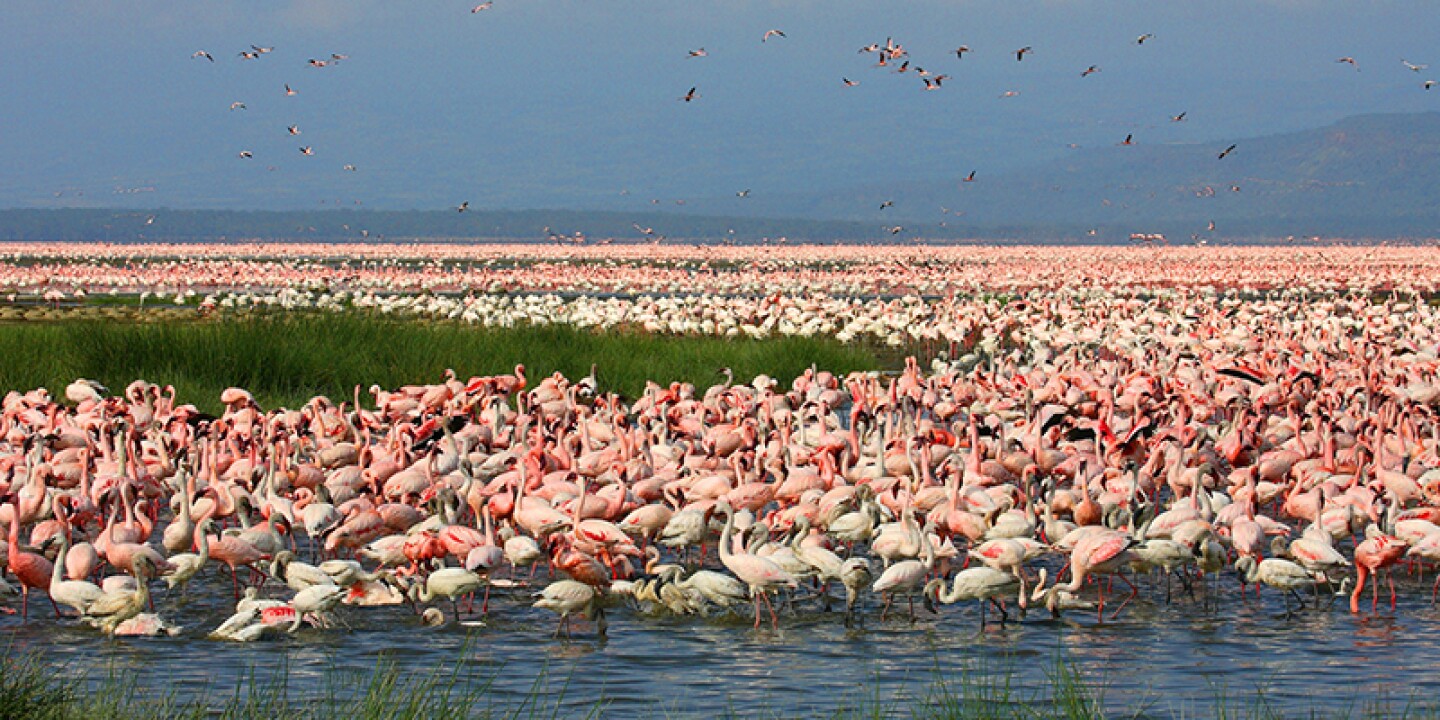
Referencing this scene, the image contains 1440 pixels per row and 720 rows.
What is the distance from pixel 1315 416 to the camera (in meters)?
16.2

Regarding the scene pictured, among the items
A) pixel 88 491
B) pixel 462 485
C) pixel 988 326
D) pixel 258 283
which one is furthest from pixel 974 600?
pixel 258 283

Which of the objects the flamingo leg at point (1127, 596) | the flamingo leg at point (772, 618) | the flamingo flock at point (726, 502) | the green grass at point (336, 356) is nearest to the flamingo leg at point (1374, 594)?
the flamingo flock at point (726, 502)

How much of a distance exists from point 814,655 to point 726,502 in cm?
161

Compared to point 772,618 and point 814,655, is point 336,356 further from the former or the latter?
point 814,655

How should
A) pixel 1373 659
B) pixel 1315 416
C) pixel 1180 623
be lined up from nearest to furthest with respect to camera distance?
1. pixel 1373 659
2. pixel 1180 623
3. pixel 1315 416

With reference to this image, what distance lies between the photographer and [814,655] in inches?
389

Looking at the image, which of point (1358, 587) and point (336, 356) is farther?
point (336, 356)

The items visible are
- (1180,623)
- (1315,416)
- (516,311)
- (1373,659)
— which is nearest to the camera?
(1373,659)

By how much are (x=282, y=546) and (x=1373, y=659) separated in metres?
6.25

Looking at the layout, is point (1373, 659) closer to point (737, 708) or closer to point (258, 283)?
point (737, 708)

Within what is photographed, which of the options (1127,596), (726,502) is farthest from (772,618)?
(1127,596)

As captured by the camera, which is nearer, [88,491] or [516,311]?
[88,491]

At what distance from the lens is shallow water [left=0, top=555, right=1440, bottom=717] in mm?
8969

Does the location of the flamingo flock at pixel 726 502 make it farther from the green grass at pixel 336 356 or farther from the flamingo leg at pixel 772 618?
the green grass at pixel 336 356
